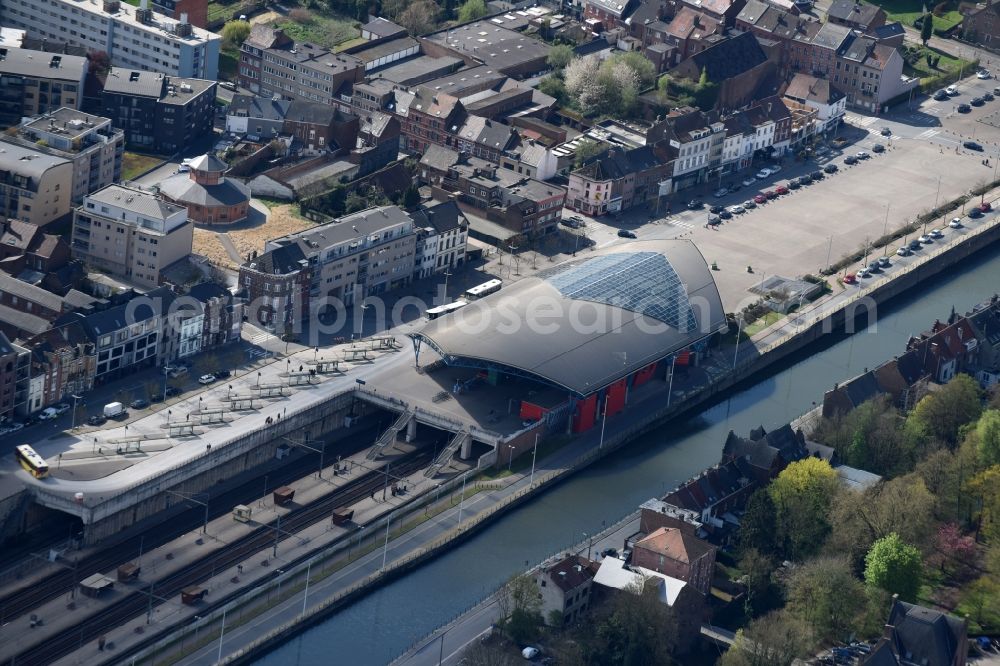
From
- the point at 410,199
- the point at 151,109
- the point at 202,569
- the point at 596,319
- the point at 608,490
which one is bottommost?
the point at 202,569

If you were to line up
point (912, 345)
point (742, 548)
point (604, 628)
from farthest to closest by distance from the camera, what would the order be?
1. point (912, 345)
2. point (742, 548)
3. point (604, 628)

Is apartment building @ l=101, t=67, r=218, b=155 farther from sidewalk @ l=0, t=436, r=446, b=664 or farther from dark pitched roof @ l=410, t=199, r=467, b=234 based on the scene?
sidewalk @ l=0, t=436, r=446, b=664

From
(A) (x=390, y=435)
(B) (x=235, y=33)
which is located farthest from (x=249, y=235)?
(B) (x=235, y=33)

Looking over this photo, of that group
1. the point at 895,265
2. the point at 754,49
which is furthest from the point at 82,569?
the point at 754,49

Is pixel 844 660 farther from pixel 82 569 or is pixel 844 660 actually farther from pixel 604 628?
pixel 82 569

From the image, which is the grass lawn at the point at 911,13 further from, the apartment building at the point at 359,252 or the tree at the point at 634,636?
the tree at the point at 634,636

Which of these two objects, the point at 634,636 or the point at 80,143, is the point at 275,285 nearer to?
the point at 80,143

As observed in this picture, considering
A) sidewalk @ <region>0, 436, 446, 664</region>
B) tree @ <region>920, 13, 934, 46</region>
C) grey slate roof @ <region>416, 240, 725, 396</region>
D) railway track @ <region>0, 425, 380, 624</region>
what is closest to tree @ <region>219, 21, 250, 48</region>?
grey slate roof @ <region>416, 240, 725, 396</region>
